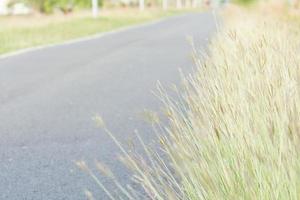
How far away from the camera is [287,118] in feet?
8.59

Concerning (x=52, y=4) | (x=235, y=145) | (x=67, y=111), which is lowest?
(x=52, y=4)

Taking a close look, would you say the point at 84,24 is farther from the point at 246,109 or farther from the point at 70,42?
the point at 246,109

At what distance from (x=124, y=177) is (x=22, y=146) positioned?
1434 mm

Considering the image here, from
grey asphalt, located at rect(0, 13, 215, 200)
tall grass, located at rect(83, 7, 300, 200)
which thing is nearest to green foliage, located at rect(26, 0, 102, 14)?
grey asphalt, located at rect(0, 13, 215, 200)

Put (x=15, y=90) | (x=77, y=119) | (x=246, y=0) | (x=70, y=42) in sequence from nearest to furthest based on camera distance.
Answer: (x=77, y=119) → (x=15, y=90) → (x=70, y=42) → (x=246, y=0)

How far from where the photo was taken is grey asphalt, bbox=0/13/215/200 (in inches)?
157

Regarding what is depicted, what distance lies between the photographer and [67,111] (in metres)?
6.51

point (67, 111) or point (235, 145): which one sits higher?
point (235, 145)

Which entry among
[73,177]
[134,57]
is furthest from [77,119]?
[134,57]

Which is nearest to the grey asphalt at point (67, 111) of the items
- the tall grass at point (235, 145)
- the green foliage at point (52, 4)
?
the tall grass at point (235, 145)

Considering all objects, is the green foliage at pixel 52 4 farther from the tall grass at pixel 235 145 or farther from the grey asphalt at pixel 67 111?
the tall grass at pixel 235 145

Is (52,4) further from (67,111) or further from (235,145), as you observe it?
A: (235,145)

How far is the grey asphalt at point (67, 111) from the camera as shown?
13.1ft

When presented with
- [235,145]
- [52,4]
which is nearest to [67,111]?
[235,145]
